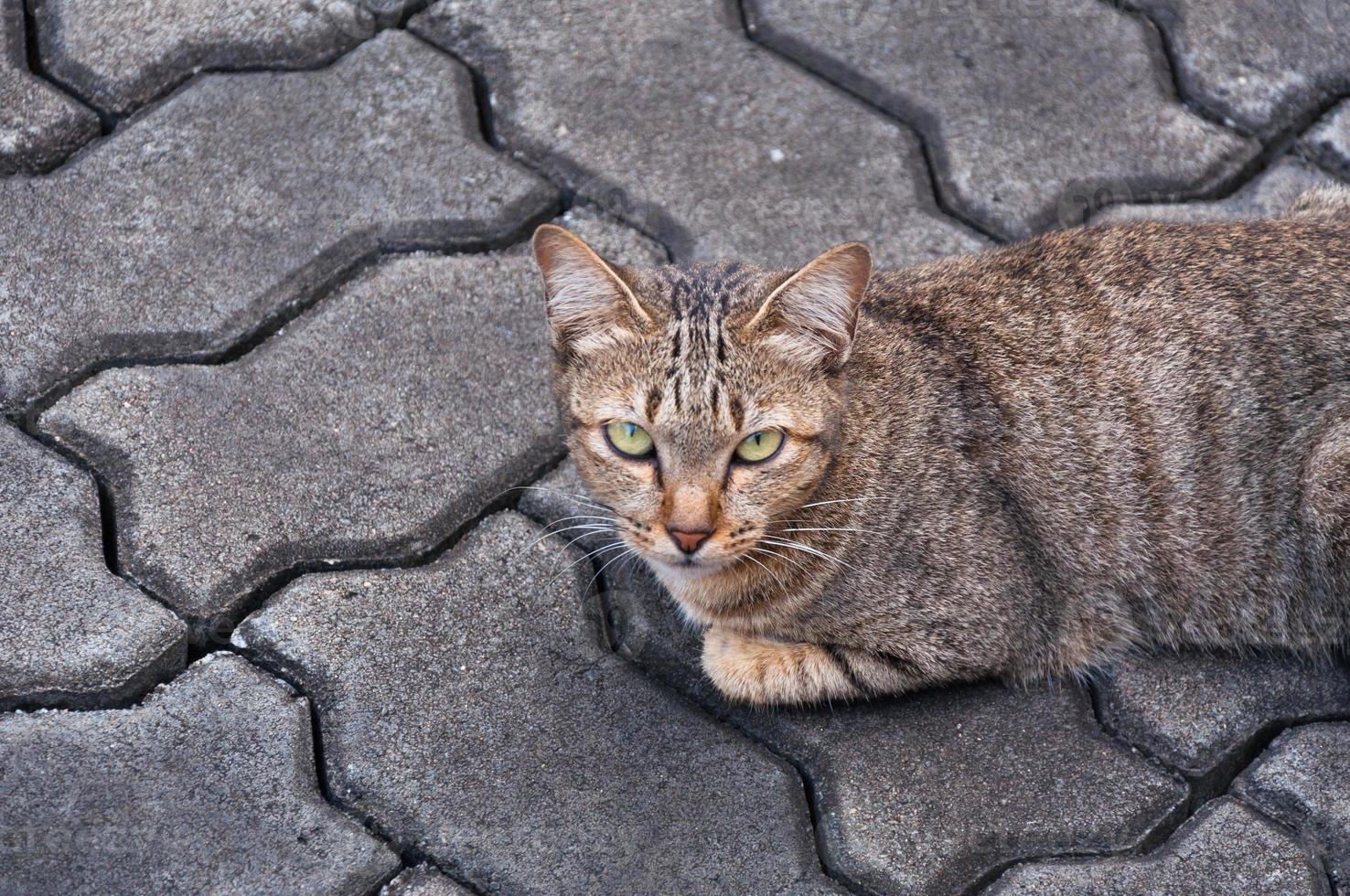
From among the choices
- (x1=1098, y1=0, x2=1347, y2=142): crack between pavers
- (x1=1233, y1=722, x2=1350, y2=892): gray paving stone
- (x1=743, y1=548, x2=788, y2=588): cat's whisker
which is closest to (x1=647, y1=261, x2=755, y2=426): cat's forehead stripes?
(x1=743, y1=548, x2=788, y2=588): cat's whisker

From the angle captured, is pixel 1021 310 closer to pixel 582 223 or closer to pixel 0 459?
pixel 582 223

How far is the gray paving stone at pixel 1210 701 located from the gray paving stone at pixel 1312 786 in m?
0.05

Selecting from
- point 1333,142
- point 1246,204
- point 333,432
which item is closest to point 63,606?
point 333,432

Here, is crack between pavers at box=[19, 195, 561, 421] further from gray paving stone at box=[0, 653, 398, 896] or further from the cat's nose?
the cat's nose

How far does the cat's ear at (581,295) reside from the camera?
2.62 m

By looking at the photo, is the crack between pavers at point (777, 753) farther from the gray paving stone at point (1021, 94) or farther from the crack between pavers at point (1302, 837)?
the gray paving stone at point (1021, 94)

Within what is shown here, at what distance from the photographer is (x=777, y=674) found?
283cm

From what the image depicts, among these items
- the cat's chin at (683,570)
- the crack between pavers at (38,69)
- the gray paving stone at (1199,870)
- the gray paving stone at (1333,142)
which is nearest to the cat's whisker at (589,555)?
the cat's chin at (683,570)

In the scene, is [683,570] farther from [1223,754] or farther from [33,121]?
[33,121]

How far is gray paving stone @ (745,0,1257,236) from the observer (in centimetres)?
385

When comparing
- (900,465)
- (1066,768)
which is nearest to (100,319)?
(900,465)

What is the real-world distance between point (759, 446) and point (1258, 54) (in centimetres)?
248

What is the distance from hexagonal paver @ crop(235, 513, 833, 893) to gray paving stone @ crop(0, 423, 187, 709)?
0.65 feet

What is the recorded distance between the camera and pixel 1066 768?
9.11ft
